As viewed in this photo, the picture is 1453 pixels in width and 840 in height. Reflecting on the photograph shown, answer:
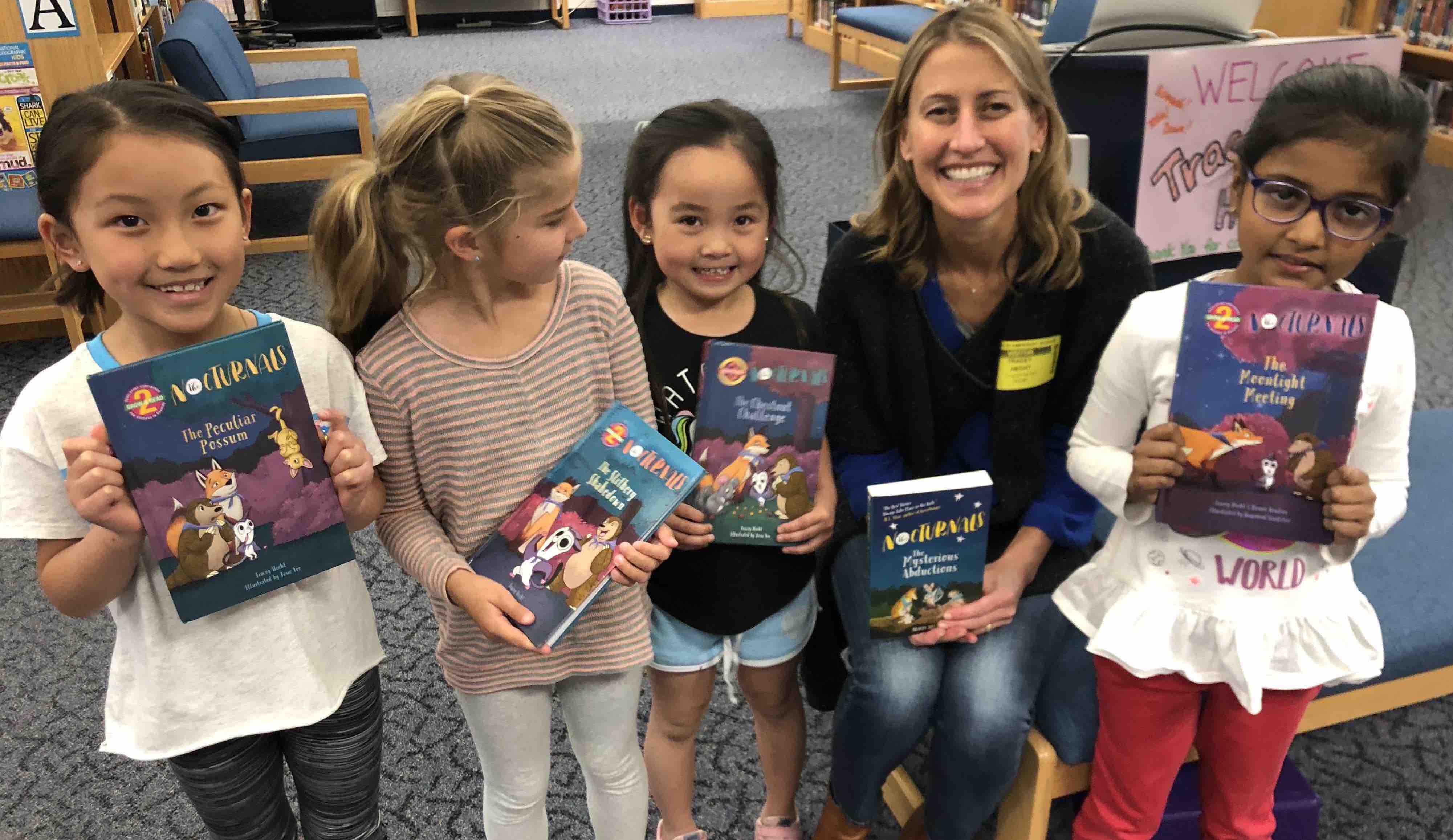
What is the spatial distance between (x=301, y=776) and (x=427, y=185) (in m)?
0.71

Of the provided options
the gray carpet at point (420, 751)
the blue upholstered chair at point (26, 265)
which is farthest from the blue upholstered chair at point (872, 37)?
the blue upholstered chair at point (26, 265)

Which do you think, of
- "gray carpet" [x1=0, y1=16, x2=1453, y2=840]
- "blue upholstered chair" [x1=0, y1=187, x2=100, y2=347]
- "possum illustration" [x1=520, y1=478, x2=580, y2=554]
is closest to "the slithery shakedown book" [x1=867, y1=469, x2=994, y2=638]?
"possum illustration" [x1=520, y1=478, x2=580, y2=554]

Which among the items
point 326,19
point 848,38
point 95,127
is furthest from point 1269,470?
point 326,19

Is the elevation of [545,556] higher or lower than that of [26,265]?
higher

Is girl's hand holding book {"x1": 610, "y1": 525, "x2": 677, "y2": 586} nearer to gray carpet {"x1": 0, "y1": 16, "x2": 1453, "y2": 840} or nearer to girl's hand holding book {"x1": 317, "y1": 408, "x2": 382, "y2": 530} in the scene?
girl's hand holding book {"x1": 317, "y1": 408, "x2": 382, "y2": 530}

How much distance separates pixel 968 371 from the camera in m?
1.48

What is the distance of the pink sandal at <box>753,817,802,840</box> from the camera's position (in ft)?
5.29

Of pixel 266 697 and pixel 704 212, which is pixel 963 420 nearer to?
pixel 704 212

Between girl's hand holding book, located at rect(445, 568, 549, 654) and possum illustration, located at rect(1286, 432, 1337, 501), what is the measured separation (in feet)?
2.81

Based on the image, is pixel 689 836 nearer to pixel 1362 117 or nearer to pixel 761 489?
pixel 761 489

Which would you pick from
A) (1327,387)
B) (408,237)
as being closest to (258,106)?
(408,237)

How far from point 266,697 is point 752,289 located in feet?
2.50

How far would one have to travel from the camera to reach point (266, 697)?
112cm

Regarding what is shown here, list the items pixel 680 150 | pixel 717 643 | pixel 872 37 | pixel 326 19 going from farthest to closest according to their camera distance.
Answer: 1. pixel 326 19
2. pixel 872 37
3. pixel 717 643
4. pixel 680 150
